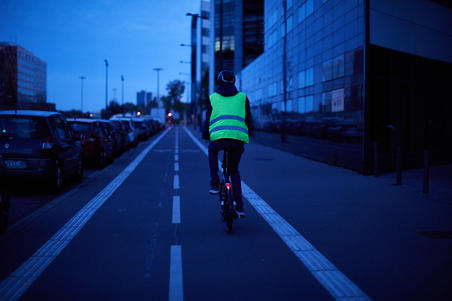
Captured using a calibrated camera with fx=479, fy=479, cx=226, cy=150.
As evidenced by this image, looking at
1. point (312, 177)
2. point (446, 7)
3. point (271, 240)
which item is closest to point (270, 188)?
point (312, 177)

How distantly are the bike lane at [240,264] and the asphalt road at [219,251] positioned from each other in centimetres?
1

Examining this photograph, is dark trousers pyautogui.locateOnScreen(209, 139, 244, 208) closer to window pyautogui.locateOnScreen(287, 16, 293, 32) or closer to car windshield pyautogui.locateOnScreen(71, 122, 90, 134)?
car windshield pyautogui.locateOnScreen(71, 122, 90, 134)

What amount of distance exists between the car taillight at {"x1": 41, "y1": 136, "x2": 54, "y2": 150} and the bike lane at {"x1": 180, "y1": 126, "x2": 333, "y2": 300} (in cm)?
343

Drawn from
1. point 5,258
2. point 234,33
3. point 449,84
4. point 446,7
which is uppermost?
point 234,33

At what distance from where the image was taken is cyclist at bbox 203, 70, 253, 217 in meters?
6.22

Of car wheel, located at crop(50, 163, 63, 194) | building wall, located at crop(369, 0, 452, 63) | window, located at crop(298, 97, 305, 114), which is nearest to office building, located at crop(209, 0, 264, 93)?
window, located at crop(298, 97, 305, 114)

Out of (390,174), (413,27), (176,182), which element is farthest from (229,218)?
(413,27)

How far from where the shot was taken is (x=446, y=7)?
2044 centimetres

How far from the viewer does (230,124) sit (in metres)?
6.23

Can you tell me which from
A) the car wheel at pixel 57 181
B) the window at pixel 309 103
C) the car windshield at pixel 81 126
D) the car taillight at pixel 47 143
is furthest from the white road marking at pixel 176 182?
the window at pixel 309 103

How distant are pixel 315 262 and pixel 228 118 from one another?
226cm

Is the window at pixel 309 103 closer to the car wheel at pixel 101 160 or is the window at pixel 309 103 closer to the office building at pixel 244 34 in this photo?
the car wheel at pixel 101 160

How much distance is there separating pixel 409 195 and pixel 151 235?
19.5 feet

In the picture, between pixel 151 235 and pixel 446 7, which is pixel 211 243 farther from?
pixel 446 7
